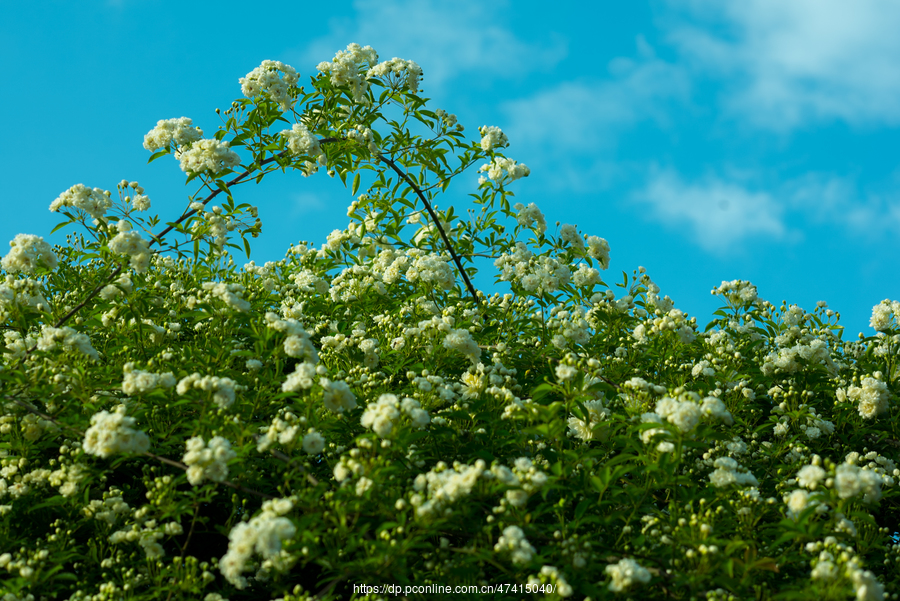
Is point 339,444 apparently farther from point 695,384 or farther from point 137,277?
point 695,384

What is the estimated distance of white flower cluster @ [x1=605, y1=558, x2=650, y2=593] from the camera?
11.3 feet

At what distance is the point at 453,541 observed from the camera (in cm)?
434

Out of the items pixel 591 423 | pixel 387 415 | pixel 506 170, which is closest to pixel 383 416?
pixel 387 415

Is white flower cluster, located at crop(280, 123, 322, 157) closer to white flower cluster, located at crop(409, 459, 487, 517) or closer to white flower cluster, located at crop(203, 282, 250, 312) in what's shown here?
white flower cluster, located at crop(203, 282, 250, 312)

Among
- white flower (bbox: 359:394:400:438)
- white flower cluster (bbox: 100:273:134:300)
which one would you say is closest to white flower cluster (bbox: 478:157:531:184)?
white flower cluster (bbox: 100:273:134:300)

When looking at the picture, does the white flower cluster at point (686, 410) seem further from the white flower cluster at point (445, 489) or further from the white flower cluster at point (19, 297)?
the white flower cluster at point (19, 297)

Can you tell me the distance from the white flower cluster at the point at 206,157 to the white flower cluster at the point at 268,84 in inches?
37.8

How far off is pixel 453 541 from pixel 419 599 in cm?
52

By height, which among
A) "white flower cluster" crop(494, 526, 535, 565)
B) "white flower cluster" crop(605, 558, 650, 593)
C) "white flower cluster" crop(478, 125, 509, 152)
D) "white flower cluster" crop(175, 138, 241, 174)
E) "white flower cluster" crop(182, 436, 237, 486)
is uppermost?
"white flower cluster" crop(478, 125, 509, 152)

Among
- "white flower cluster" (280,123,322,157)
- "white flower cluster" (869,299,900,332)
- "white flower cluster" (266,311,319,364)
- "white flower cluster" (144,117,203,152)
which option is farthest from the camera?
"white flower cluster" (869,299,900,332)

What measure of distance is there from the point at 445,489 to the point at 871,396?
13.0ft

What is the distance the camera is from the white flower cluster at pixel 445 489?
342 cm

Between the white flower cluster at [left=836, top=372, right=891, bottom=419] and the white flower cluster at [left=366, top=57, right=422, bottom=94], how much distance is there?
466cm

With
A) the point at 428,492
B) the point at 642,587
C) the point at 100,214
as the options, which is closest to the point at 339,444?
the point at 428,492
